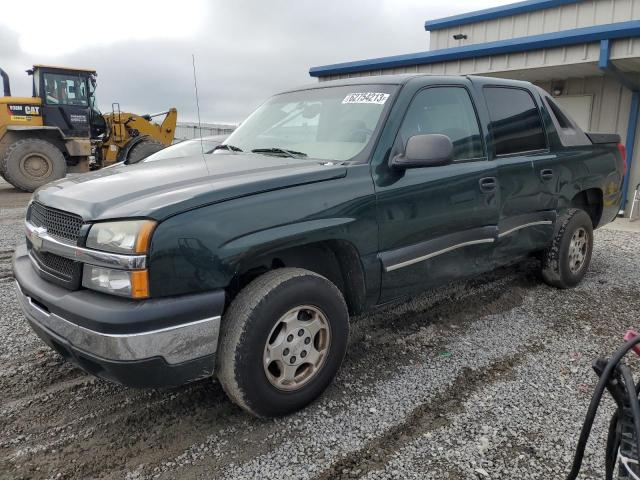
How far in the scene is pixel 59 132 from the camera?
45.0 feet

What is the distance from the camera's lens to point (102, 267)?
2.21 m

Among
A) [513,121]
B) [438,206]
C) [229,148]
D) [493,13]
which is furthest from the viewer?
[493,13]

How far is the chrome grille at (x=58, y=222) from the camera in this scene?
2.38 meters

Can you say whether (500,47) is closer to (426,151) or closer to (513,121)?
A: (513,121)

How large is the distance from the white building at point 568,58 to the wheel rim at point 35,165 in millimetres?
8077

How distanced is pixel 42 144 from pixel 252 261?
512 inches

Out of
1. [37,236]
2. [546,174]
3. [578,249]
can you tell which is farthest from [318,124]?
[578,249]

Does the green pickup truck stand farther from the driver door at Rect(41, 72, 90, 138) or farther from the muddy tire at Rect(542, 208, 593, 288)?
the driver door at Rect(41, 72, 90, 138)

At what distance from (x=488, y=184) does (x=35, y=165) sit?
1304 cm

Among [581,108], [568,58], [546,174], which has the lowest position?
[546,174]

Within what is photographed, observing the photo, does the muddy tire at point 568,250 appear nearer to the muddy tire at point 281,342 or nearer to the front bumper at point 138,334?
the muddy tire at point 281,342

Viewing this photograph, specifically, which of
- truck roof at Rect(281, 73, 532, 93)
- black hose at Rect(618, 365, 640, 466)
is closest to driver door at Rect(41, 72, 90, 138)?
truck roof at Rect(281, 73, 532, 93)

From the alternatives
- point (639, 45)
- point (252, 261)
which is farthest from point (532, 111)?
point (639, 45)

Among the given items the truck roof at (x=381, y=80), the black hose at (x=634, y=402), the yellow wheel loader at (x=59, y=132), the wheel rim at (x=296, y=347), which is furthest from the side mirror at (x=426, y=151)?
the yellow wheel loader at (x=59, y=132)
